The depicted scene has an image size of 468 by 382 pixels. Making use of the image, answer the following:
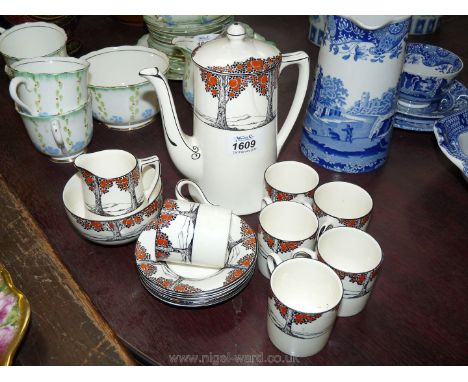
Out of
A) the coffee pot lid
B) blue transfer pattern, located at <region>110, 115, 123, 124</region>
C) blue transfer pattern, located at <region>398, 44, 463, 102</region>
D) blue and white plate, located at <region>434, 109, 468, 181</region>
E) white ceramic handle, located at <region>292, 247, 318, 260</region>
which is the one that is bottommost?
blue transfer pattern, located at <region>110, 115, 123, 124</region>

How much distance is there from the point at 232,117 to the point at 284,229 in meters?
0.18

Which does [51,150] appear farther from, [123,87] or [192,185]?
[192,185]

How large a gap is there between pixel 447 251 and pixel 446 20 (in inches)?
32.6

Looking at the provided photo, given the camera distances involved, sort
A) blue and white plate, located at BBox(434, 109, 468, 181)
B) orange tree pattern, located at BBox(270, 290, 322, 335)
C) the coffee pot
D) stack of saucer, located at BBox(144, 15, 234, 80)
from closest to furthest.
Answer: orange tree pattern, located at BBox(270, 290, 322, 335) < the coffee pot < blue and white plate, located at BBox(434, 109, 468, 181) < stack of saucer, located at BBox(144, 15, 234, 80)

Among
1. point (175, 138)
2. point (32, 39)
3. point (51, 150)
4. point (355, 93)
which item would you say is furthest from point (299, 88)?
point (32, 39)

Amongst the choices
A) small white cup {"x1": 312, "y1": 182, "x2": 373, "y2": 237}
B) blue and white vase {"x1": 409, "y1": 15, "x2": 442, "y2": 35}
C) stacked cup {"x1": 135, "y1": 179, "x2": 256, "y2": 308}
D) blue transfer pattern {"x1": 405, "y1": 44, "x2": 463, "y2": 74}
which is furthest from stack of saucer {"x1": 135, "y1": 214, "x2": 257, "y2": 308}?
blue and white vase {"x1": 409, "y1": 15, "x2": 442, "y2": 35}

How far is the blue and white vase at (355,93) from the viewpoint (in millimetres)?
Result: 687

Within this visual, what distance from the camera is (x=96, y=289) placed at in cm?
65

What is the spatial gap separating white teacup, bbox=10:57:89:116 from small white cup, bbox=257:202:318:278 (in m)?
0.36

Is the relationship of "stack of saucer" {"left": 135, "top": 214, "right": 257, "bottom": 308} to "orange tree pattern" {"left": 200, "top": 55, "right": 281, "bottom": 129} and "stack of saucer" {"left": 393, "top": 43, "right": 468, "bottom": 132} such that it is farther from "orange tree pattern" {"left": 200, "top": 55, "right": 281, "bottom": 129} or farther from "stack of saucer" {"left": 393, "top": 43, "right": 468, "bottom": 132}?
"stack of saucer" {"left": 393, "top": 43, "right": 468, "bottom": 132}

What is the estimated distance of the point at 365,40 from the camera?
686 millimetres

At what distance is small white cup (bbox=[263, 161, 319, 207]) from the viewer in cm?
69

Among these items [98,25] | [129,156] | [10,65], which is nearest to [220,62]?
[129,156]

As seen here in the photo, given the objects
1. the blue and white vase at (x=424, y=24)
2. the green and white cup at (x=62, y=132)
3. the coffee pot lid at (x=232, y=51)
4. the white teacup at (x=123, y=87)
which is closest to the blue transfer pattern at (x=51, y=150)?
the green and white cup at (x=62, y=132)
